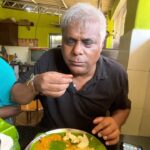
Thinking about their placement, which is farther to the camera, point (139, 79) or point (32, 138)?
point (139, 79)

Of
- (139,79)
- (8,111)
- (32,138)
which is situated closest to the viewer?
(32,138)

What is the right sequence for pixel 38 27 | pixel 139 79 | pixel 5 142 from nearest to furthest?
pixel 5 142, pixel 139 79, pixel 38 27

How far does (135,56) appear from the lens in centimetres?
154

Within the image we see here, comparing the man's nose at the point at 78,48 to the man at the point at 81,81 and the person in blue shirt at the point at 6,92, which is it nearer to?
the man at the point at 81,81

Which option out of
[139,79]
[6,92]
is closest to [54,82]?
[6,92]

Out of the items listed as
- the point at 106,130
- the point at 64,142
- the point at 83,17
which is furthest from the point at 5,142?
the point at 83,17

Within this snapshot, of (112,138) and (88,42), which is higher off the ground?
(88,42)

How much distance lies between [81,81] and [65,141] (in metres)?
0.41

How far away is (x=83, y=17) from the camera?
0.91m

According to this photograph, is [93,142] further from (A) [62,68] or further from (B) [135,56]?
(B) [135,56]

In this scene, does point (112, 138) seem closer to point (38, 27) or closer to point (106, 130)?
point (106, 130)

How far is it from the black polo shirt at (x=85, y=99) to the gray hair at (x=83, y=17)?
0.26 meters

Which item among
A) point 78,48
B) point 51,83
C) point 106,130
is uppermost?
point 78,48

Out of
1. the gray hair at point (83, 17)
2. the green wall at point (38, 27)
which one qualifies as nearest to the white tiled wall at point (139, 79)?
the gray hair at point (83, 17)
